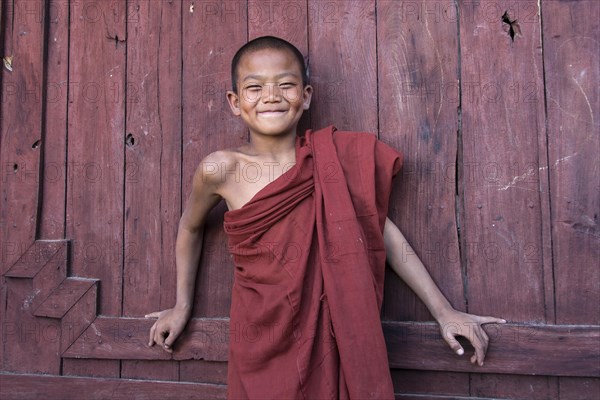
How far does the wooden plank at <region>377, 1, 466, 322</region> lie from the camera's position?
152 centimetres

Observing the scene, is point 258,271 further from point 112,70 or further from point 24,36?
point 24,36

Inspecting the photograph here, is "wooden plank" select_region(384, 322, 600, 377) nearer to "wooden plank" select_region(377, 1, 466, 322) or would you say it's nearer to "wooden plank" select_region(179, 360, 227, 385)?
"wooden plank" select_region(377, 1, 466, 322)

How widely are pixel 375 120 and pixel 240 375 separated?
874 millimetres

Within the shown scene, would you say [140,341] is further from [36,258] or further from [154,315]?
[36,258]

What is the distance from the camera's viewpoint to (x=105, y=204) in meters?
1.72

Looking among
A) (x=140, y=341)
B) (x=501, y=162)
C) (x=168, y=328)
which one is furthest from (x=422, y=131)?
(x=140, y=341)

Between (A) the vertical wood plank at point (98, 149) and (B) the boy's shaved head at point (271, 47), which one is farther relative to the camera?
(A) the vertical wood plank at point (98, 149)

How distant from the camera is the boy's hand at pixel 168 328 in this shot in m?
1.56

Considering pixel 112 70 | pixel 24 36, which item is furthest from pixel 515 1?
pixel 24 36

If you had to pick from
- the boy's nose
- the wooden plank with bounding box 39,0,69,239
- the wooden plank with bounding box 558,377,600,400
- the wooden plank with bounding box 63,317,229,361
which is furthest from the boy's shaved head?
the wooden plank with bounding box 558,377,600,400

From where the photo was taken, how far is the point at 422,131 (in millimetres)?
1567

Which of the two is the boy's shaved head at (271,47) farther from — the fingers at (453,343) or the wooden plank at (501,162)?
the fingers at (453,343)

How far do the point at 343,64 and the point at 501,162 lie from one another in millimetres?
590

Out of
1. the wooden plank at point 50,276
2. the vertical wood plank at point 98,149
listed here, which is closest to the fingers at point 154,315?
the vertical wood plank at point 98,149
